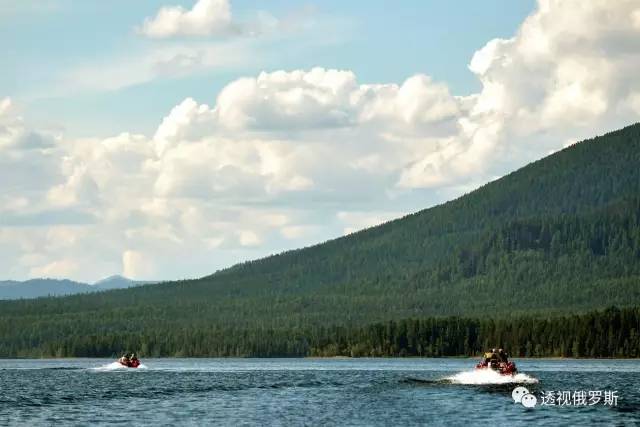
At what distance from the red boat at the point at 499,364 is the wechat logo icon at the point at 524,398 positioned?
22.3 metres

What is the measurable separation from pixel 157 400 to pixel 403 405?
27413 mm

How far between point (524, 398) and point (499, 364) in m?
34.9

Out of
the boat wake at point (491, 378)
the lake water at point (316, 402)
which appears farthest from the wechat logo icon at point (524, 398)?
the boat wake at point (491, 378)

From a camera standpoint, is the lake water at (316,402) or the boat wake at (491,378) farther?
the boat wake at (491,378)

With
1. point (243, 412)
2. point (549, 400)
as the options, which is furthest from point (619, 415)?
point (243, 412)

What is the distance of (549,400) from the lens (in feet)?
454

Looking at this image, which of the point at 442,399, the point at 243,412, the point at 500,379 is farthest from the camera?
the point at 500,379

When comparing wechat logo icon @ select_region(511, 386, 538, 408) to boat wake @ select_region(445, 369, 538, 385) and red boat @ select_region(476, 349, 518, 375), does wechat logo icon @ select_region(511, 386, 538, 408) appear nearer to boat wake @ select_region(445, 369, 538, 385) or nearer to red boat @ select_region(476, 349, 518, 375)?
boat wake @ select_region(445, 369, 538, 385)

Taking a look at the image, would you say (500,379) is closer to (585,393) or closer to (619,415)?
(585,393)

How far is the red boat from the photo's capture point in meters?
172

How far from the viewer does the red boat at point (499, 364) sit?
563ft

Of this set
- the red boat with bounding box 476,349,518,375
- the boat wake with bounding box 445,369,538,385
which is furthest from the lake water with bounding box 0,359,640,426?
the red boat with bounding box 476,349,518,375

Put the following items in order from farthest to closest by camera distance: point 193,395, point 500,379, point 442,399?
1. point 500,379
2. point 193,395
3. point 442,399

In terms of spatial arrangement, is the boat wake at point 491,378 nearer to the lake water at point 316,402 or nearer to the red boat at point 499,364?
the lake water at point 316,402
